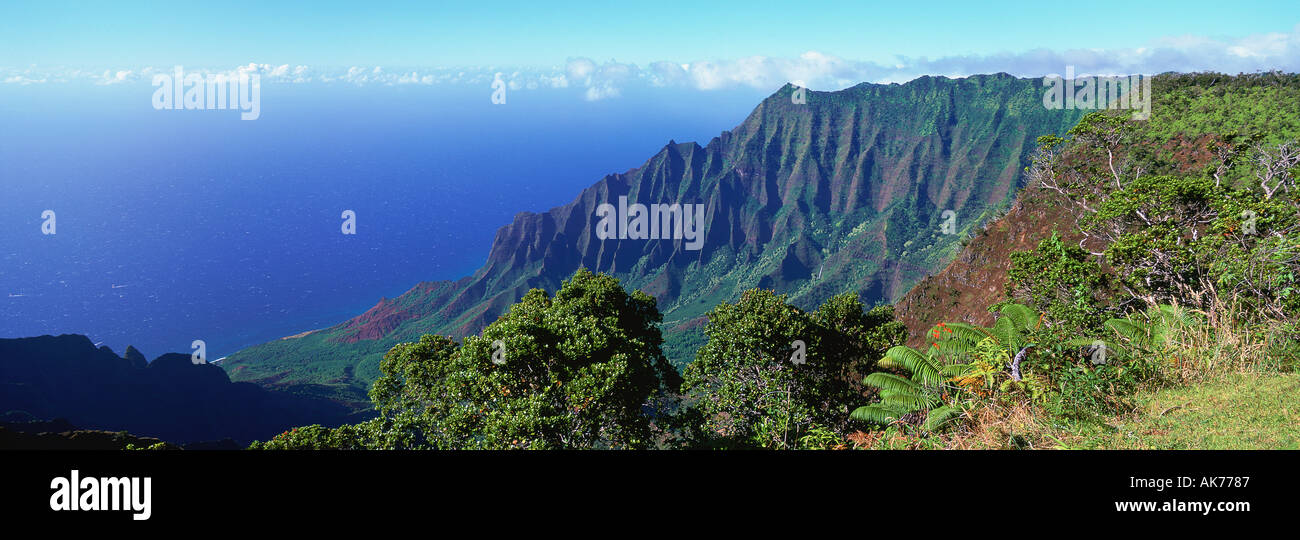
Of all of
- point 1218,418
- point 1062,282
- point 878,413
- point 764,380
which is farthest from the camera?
point 1062,282

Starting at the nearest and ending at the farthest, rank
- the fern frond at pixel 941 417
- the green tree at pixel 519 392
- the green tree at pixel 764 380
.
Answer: the fern frond at pixel 941 417 → the green tree at pixel 519 392 → the green tree at pixel 764 380

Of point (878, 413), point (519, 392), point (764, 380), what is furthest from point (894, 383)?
point (519, 392)

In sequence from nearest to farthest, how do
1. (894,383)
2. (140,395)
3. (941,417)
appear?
(941,417), (894,383), (140,395)

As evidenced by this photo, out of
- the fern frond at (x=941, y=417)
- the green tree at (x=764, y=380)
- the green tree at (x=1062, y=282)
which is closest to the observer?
the fern frond at (x=941, y=417)

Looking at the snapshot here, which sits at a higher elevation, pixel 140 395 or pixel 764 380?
pixel 764 380

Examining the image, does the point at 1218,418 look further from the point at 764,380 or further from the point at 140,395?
the point at 140,395

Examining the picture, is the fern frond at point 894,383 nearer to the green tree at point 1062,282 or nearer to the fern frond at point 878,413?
the fern frond at point 878,413

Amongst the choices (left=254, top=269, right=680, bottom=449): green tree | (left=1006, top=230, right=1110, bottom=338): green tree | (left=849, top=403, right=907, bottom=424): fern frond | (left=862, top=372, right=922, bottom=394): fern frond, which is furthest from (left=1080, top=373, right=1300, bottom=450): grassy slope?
(left=254, top=269, right=680, bottom=449): green tree

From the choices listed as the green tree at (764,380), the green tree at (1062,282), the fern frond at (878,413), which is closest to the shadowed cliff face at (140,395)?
the green tree at (764,380)

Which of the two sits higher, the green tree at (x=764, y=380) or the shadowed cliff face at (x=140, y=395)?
the green tree at (x=764, y=380)

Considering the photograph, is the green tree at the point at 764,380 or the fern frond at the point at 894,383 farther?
the green tree at the point at 764,380

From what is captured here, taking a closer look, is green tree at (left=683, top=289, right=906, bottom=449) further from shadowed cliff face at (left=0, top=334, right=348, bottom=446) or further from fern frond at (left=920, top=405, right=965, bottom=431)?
shadowed cliff face at (left=0, top=334, right=348, bottom=446)
